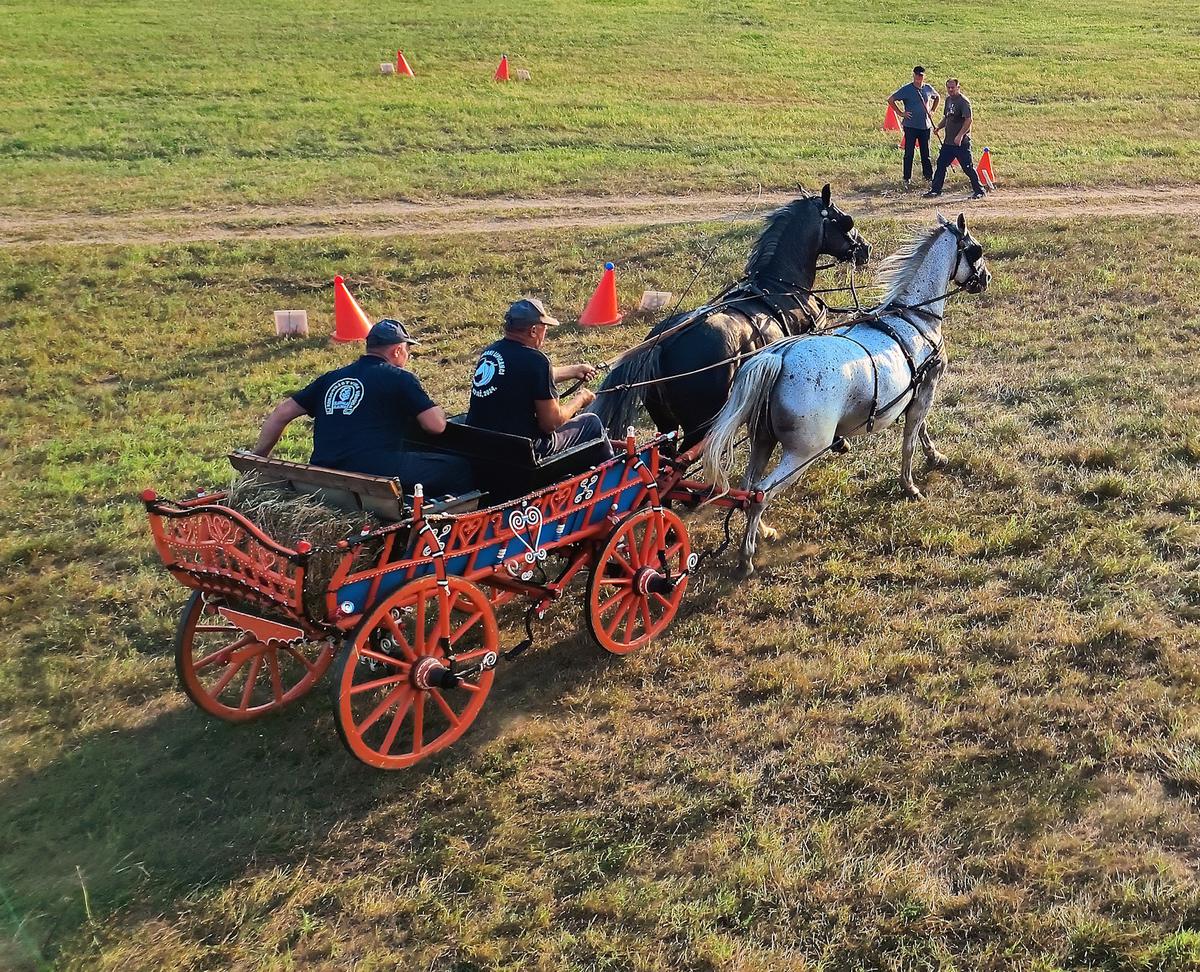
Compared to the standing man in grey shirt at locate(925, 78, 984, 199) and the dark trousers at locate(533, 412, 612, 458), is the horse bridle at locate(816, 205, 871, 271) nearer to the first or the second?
the dark trousers at locate(533, 412, 612, 458)

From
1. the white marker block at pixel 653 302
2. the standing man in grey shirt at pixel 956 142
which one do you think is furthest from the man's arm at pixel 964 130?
the white marker block at pixel 653 302

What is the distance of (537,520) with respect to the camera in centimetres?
529

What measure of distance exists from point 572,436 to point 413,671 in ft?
6.09

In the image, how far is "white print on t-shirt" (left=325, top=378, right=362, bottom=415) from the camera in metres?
5.24

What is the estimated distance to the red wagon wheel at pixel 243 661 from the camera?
16.1 ft

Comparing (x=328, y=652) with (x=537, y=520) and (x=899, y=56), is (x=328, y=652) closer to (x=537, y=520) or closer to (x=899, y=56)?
(x=537, y=520)

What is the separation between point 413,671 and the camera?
4.91 meters

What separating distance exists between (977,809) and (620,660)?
2.15 metres

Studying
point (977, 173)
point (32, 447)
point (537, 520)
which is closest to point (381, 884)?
point (537, 520)

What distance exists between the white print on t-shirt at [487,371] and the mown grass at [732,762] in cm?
161

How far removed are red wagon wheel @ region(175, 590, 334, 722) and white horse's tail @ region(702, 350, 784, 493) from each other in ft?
8.64

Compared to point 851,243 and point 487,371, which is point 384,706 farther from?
point 851,243

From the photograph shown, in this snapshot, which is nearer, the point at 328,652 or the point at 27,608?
the point at 328,652

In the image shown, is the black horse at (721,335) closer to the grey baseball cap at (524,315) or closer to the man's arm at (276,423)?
the grey baseball cap at (524,315)
